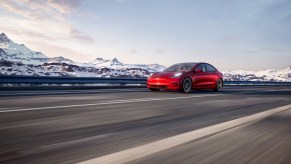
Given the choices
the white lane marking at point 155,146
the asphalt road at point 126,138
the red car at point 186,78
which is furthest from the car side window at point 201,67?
the white lane marking at point 155,146

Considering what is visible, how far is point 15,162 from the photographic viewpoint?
7.23 feet

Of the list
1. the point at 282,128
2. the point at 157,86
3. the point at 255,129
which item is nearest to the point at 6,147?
the point at 255,129

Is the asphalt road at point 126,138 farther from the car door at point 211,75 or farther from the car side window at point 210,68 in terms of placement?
the car side window at point 210,68

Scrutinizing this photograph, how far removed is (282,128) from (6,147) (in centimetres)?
321

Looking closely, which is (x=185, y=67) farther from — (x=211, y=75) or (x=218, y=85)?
(x=218, y=85)

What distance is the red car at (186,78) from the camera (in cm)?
1229

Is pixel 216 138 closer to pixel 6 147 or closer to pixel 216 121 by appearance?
pixel 216 121

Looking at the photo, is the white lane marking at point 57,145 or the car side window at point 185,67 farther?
the car side window at point 185,67

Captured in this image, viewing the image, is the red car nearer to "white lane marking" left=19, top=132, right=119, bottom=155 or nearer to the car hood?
the car hood

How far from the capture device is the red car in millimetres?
12289

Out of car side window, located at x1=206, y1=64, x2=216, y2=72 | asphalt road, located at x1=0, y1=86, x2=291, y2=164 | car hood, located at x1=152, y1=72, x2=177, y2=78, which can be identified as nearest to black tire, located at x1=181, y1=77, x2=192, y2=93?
car hood, located at x1=152, y1=72, x2=177, y2=78

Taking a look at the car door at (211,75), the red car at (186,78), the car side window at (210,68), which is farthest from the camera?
the car side window at (210,68)

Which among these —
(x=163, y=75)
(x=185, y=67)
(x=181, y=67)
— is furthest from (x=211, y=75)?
(x=163, y=75)

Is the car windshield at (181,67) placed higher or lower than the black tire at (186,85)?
higher
